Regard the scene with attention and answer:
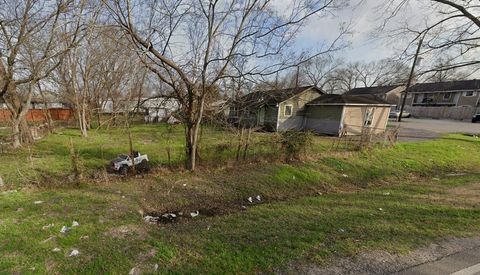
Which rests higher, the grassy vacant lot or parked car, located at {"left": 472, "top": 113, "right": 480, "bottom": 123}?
parked car, located at {"left": 472, "top": 113, "right": 480, "bottom": 123}

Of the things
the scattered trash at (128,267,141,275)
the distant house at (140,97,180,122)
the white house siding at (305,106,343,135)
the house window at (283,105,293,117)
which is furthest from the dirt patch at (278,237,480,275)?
the house window at (283,105,293,117)

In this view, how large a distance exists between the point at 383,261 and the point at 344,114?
1756 centimetres

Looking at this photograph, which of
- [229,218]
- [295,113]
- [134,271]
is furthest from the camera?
[295,113]

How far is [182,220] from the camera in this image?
5.22m

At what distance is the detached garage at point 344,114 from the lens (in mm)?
19375

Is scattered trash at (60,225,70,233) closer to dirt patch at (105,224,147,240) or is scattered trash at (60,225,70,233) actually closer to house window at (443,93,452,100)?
dirt patch at (105,224,147,240)

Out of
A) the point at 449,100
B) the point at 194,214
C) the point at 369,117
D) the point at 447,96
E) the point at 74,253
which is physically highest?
the point at 447,96

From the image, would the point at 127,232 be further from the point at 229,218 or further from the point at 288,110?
the point at 288,110

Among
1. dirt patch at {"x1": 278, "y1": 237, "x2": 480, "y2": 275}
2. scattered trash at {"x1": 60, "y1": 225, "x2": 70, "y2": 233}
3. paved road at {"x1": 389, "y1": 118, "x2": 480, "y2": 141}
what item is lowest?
scattered trash at {"x1": 60, "y1": 225, "x2": 70, "y2": 233}

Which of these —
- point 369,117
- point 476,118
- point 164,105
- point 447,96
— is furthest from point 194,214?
point 447,96

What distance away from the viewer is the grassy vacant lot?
3469mm

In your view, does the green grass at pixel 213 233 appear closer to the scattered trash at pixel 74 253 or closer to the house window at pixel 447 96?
the scattered trash at pixel 74 253

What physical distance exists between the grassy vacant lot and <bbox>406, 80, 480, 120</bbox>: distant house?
3884cm

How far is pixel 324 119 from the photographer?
20.6m
